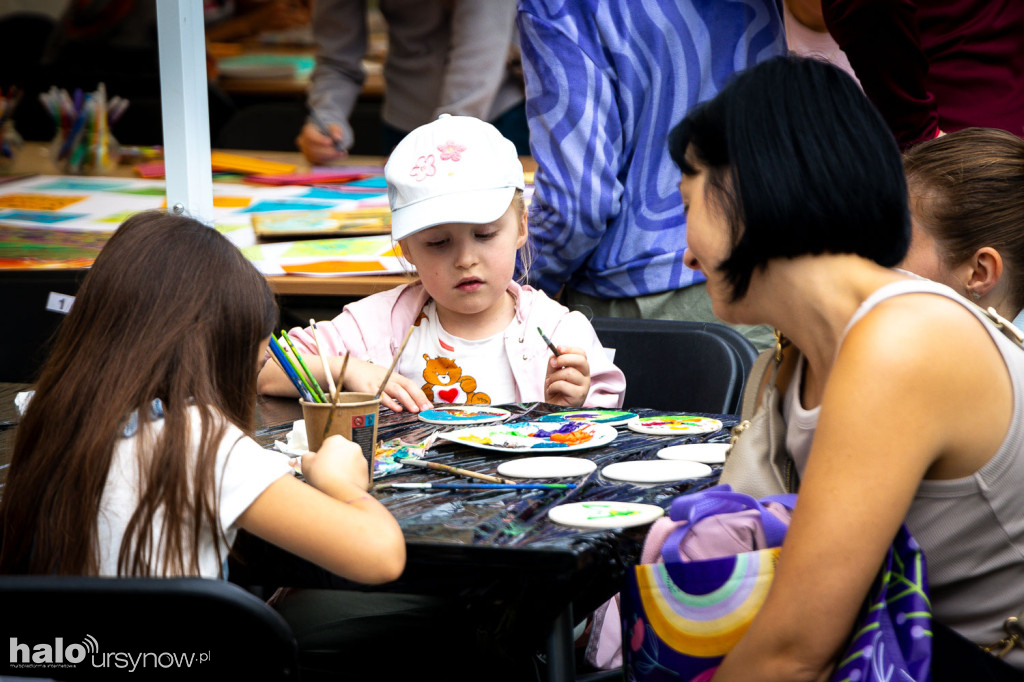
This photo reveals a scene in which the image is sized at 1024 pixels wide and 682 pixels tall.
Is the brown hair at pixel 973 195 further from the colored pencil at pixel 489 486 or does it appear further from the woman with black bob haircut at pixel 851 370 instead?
the colored pencil at pixel 489 486

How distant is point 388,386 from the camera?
184 centimetres

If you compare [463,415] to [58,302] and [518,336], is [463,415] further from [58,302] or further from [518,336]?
[58,302]

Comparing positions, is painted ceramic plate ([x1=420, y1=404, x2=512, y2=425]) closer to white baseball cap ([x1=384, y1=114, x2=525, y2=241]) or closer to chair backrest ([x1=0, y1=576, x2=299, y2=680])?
white baseball cap ([x1=384, y1=114, x2=525, y2=241])

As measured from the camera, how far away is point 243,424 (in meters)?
1.29

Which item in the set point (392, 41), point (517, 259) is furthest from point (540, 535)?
point (392, 41)

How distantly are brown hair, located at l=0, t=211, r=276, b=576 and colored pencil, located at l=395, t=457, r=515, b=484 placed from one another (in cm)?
22

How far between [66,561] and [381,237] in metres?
2.00

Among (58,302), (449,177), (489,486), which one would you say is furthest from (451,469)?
(58,302)

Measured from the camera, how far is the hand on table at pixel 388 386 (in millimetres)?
1814

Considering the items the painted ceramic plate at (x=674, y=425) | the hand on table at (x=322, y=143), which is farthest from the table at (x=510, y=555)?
the hand on table at (x=322, y=143)

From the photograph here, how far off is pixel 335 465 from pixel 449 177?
0.86 m

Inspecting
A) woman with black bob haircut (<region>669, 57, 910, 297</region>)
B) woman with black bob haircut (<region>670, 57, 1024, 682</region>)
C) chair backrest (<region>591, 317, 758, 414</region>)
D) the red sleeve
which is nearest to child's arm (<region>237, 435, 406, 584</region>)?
woman with black bob haircut (<region>670, 57, 1024, 682</region>)

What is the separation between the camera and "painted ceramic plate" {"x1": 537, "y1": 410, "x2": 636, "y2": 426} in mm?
1672

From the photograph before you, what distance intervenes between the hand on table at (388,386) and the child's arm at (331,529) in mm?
653
